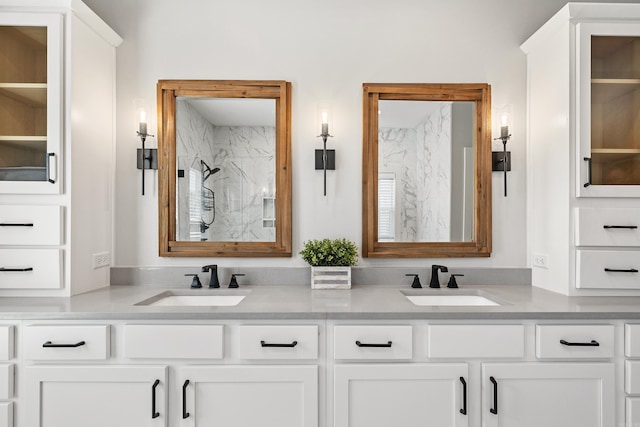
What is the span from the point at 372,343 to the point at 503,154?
134 centimetres

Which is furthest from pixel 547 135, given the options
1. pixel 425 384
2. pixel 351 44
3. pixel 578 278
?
pixel 425 384

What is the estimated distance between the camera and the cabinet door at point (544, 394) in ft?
5.00

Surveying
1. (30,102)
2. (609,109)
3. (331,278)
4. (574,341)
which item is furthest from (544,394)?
(30,102)

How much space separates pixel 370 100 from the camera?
7.14ft

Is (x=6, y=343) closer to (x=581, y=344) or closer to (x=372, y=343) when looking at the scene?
(x=372, y=343)

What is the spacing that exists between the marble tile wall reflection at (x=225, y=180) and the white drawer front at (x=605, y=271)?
1537 mm

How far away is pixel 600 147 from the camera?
1836 millimetres

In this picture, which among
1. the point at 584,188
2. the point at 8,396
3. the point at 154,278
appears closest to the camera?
the point at 8,396

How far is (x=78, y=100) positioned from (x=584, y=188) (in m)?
2.42

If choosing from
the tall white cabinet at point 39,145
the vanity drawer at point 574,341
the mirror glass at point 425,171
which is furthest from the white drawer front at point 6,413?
the vanity drawer at point 574,341

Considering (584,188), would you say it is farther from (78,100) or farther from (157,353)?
(78,100)

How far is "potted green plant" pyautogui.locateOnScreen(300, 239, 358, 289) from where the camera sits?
202 centimetres

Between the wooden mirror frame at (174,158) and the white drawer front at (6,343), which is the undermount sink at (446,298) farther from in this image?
the white drawer front at (6,343)

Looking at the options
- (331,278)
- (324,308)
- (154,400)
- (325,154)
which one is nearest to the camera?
(154,400)
